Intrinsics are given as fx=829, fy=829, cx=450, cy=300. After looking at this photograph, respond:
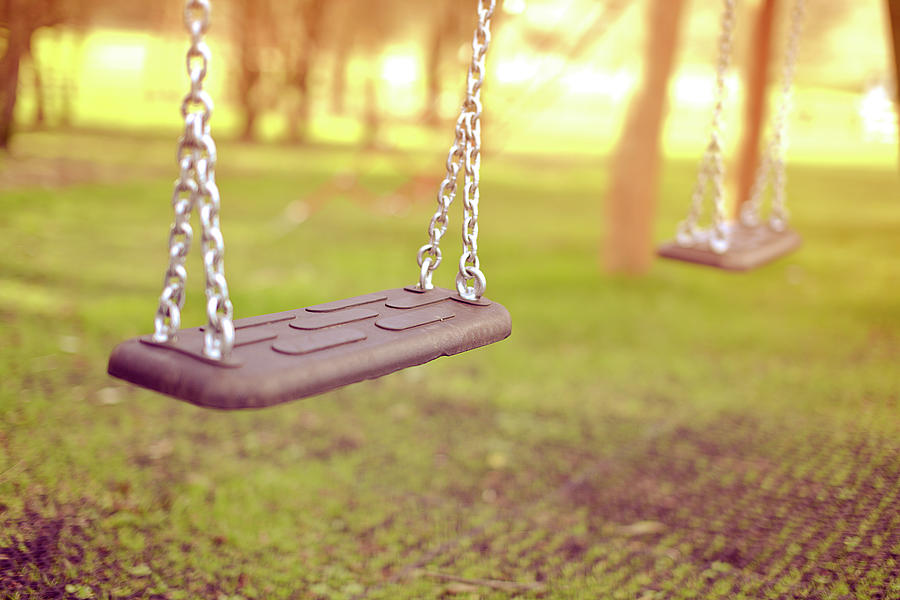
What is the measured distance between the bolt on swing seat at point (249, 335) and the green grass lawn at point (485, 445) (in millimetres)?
982

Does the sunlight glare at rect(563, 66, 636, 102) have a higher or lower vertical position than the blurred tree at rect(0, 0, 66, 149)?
higher

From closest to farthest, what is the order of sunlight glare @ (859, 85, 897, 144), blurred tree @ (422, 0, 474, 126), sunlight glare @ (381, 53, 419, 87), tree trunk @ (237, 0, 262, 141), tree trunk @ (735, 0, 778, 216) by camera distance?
tree trunk @ (735, 0, 778, 216)
tree trunk @ (237, 0, 262, 141)
blurred tree @ (422, 0, 474, 126)
sunlight glare @ (859, 85, 897, 144)
sunlight glare @ (381, 53, 419, 87)

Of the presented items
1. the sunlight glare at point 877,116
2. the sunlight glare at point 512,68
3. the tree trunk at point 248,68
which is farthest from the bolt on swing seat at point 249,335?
the sunlight glare at point 877,116

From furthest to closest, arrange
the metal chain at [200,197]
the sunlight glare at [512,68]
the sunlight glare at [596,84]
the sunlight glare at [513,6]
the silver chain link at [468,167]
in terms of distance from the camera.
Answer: the sunlight glare at [596,84] < the sunlight glare at [512,68] < the sunlight glare at [513,6] < the silver chain link at [468,167] < the metal chain at [200,197]

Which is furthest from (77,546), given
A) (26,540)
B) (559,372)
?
(559,372)

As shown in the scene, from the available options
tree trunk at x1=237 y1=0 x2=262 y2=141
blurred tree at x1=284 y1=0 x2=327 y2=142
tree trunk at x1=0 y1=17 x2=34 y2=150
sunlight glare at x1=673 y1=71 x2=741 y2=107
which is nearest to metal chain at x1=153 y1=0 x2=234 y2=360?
tree trunk at x1=0 y1=17 x2=34 y2=150

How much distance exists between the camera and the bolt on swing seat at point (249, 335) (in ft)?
4.56

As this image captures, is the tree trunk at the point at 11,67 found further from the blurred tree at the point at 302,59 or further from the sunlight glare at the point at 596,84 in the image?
the sunlight glare at the point at 596,84

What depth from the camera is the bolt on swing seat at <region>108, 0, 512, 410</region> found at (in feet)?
4.56

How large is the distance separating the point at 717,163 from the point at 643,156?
3.32 metres

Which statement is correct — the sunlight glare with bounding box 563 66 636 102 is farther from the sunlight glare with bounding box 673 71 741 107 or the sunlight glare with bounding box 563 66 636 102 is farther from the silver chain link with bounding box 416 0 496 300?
the silver chain link with bounding box 416 0 496 300

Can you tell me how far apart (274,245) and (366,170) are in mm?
4976

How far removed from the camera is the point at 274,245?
6.95 m

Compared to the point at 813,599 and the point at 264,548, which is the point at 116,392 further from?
the point at 813,599
